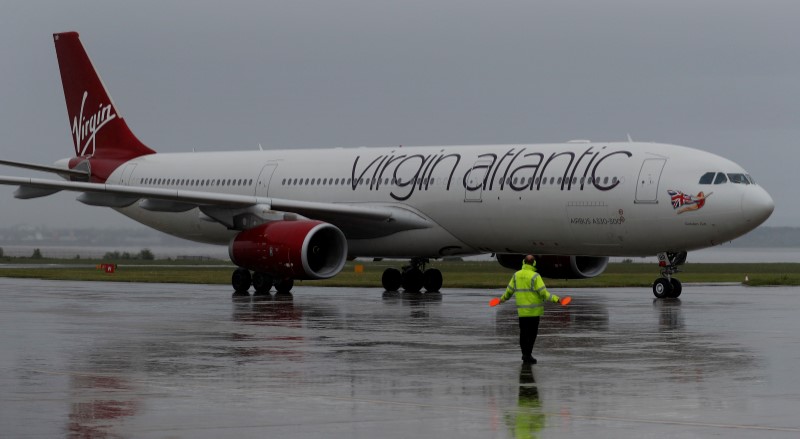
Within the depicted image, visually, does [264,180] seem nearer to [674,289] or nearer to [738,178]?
[674,289]

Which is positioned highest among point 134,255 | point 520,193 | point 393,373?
point 520,193

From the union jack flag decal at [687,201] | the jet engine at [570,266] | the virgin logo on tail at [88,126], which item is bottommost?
the jet engine at [570,266]

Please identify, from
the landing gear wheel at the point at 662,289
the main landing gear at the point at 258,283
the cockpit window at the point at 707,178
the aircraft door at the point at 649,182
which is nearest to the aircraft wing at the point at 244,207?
the main landing gear at the point at 258,283

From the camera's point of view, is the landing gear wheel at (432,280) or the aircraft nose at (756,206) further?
the landing gear wheel at (432,280)

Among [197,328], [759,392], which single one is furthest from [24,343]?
[759,392]

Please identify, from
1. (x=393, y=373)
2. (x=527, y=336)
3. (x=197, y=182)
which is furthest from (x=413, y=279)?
(x=393, y=373)

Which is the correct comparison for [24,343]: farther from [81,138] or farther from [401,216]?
[81,138]

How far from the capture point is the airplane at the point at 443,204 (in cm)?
2884

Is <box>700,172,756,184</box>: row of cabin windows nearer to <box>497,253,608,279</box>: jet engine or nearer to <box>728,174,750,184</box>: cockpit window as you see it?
<box>728,174,750,184</box>: cockpit window

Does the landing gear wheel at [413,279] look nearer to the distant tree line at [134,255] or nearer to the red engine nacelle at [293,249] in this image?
the red engine nacelle at [293,249]

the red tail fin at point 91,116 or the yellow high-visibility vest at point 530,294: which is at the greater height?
the red tail fin at point 91,116

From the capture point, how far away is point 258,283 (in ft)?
107

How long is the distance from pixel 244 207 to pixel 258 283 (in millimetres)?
1985

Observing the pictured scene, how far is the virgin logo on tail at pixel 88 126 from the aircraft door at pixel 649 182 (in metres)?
18.8
